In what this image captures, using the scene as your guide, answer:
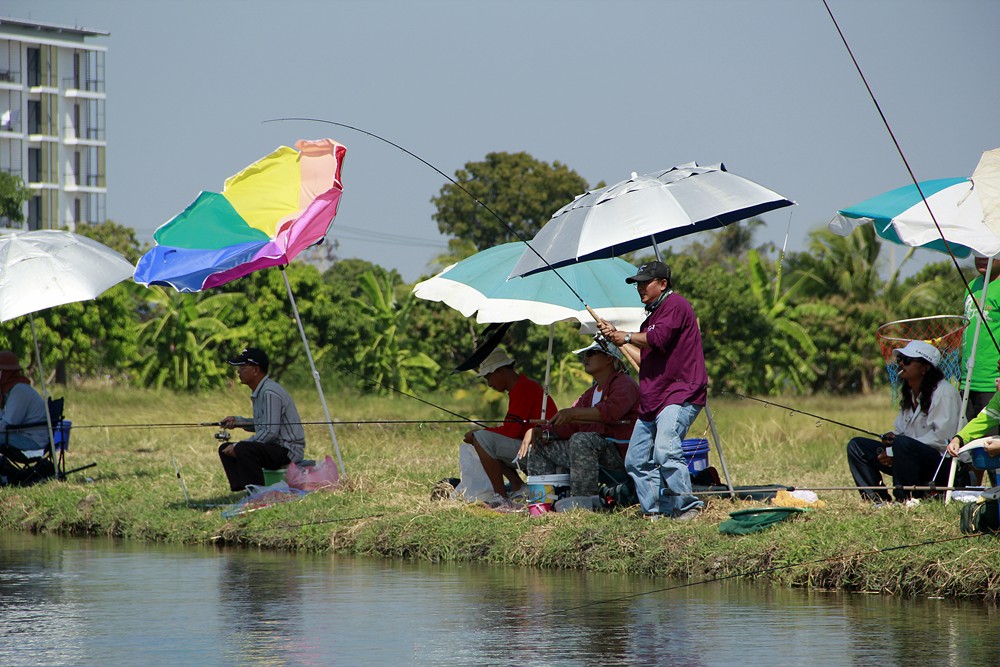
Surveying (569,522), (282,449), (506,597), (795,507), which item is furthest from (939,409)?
(282,449)

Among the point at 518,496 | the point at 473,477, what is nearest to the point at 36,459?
the point at 473,477

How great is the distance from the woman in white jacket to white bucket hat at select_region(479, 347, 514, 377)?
287cm

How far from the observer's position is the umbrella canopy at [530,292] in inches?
408

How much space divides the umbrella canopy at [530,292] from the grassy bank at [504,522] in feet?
5.14

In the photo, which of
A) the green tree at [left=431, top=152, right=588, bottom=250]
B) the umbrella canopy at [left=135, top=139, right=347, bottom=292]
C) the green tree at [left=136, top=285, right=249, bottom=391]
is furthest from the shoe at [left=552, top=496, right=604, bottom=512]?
the green tree at [left=431, top=152, right=588, bottom=250]

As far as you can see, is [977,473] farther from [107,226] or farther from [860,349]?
[107,226]

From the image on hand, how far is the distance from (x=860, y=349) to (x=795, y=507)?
2593 cm

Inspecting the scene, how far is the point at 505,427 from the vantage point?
1026 cm

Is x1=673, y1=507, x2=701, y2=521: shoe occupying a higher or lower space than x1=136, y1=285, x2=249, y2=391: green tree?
lower

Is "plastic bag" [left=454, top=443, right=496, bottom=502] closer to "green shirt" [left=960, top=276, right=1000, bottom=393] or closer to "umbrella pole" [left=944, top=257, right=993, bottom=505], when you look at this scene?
"umbrella pole" [left=944, top=257, right=993, bottom=505]

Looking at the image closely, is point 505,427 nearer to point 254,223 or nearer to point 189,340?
point 254,223

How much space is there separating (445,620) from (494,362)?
3.74 metres

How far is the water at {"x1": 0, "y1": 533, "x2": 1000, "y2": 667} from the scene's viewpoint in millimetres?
5906

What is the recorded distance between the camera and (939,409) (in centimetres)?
866
